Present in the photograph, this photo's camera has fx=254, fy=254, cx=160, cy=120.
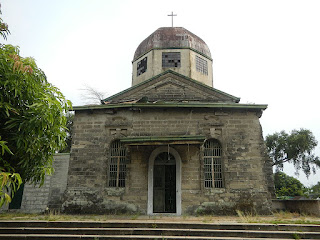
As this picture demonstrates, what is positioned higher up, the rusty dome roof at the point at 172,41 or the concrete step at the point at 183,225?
the rusty dome roof at the point at 172,41

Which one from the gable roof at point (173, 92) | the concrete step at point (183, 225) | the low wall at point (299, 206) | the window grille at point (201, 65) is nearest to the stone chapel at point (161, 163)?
the low wall at point (299, 206)

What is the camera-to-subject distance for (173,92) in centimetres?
1364

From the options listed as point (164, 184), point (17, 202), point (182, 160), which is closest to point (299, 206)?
point (182, 160)

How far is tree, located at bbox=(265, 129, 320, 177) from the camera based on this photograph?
27709mm

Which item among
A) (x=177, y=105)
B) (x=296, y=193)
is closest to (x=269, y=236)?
(x=177, y=105)

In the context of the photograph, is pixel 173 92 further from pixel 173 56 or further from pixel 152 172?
pixel 152 172

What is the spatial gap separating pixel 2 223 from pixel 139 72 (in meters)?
11.1

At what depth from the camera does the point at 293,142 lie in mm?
28031

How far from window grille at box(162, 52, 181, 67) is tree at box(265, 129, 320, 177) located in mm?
19206

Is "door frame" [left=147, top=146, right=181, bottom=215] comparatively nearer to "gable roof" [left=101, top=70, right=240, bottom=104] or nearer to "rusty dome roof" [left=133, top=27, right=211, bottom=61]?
"gable roof" [left=101, top=70, right=240, bottom=104]

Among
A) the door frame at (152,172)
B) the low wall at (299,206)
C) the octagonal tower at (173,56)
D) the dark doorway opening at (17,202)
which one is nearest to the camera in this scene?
the low wall at (299,206)

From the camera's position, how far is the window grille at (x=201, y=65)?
1584cm

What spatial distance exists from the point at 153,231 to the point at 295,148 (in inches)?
1026

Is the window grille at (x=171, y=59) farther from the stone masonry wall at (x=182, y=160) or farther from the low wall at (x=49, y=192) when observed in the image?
the low wall at (x=49, y=192)
